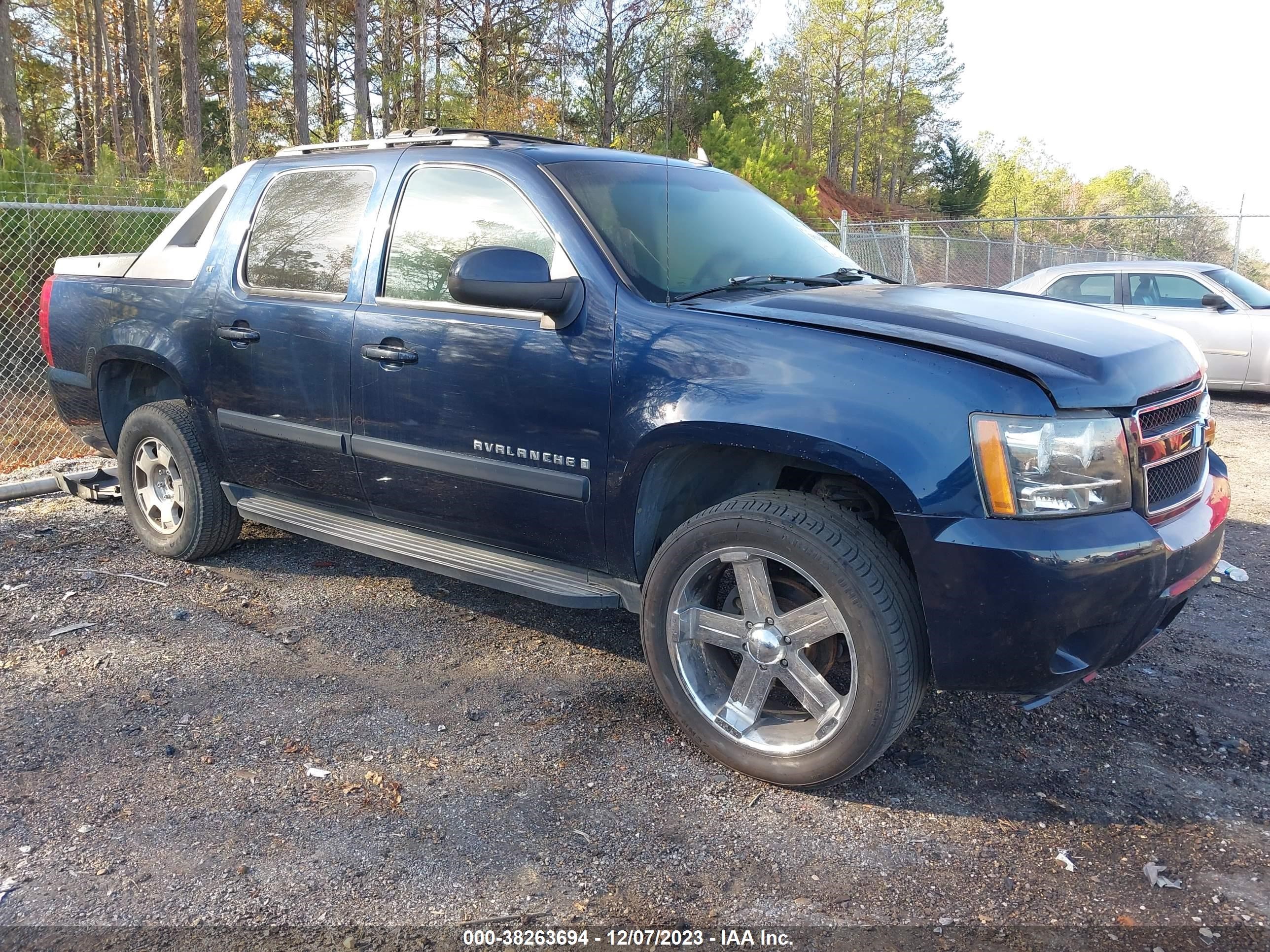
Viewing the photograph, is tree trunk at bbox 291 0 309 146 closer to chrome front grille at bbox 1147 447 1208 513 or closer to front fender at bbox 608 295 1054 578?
front fender at bbox 608 295 1054 578

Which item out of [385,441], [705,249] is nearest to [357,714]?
[385,441]

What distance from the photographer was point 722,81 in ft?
118

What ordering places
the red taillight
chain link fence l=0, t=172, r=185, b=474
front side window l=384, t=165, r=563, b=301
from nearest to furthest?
front side window l=384, t=165, r=563, b=301, the red taillight, chain link fence l=0, t=172, r=185, b=474

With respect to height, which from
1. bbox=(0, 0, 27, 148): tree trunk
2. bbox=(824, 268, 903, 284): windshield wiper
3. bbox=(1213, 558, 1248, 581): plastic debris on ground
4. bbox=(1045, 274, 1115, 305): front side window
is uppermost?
bbox=(0, 0, 27, 148): tree trunk

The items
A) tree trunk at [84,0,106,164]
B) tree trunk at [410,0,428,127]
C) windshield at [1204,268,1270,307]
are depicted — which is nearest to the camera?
windshield at [1204,268,1270,307]

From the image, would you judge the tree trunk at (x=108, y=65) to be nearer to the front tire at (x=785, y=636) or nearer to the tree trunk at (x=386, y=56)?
the tree trunk at (x=386, y=56)

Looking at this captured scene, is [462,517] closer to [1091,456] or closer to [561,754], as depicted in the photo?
[561,754]

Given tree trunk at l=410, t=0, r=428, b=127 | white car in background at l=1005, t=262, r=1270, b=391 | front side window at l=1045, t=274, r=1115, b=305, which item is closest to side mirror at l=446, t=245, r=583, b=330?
white car in background at l=1005, t=262, r=1270, b=391

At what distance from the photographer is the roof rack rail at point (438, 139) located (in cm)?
385

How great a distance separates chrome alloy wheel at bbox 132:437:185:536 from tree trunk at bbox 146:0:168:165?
2316 centimetres

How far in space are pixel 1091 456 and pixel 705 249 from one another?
5.27 feet

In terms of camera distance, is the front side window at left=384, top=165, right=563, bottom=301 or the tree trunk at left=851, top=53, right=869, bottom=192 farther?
the tree trunk at left=851, top=53, right=869, bottom=192

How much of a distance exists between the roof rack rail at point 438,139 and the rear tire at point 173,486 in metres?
1.47

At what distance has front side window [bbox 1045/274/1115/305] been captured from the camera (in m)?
10.8
